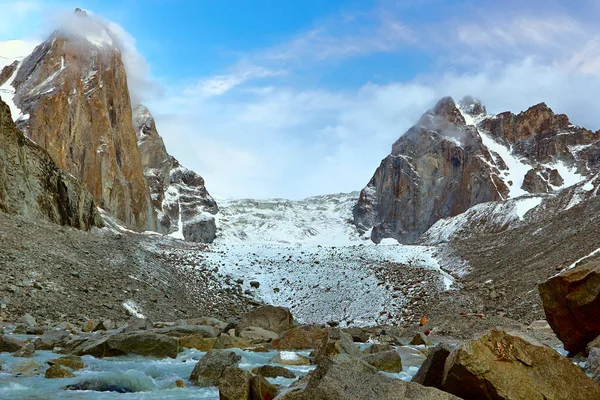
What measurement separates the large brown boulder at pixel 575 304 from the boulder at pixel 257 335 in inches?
334

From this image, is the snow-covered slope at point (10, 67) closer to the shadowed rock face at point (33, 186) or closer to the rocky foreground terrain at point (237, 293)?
the rocky foreground terrain at point (237, 293)

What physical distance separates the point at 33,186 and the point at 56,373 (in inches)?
1240

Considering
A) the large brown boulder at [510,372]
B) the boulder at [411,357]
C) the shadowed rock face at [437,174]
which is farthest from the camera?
the shadowed rock face at [437,174]

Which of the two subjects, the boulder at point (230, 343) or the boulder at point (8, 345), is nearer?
the boulder at point (8, 345)

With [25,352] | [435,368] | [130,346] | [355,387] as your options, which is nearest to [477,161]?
[130,346]

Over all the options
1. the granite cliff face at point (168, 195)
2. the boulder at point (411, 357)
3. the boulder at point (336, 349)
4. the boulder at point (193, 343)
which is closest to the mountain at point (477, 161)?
the granite cliff face at point (168, 195)

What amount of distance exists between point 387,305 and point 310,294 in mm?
5919

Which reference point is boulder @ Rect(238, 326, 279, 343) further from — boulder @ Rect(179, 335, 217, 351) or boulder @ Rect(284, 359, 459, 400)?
boulder @ Rect(284, 359, 459, 400)

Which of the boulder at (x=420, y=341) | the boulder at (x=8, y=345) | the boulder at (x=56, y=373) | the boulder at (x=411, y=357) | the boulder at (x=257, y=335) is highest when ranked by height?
the boulder at (x=8, y=345)

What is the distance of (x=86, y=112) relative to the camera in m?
82.2

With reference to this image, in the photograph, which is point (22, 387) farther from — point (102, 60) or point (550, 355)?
point (102, 60)

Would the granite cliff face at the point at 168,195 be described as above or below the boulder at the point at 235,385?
above

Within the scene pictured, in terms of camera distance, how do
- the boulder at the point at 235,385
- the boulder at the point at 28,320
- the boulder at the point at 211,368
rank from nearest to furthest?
the boulder at the point at 235,385
the boulder at the point at 211,368
the boulder at the point at 28,320

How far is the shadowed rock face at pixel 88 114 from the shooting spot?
72.4m
